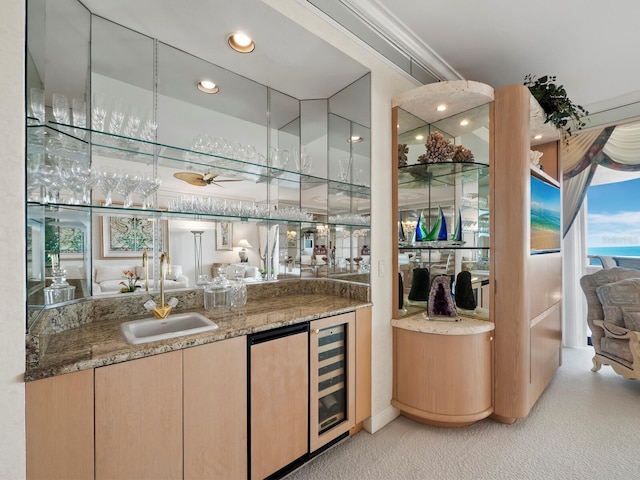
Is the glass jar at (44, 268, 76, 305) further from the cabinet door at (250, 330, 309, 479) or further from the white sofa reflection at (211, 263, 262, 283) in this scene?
the cabinet door at (250, 330, 309, 479)

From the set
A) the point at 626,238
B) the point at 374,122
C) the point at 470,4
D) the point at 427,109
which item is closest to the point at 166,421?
the point at 374,122

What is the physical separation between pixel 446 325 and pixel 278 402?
4.38ft

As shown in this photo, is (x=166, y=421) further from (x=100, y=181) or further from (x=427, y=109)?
(x=427, y=109)

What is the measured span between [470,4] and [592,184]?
3320mm

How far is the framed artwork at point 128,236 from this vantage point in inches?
68.9

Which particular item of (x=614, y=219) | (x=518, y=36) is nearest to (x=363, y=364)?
(x=518, y=36)

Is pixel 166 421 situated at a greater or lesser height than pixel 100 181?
lesser

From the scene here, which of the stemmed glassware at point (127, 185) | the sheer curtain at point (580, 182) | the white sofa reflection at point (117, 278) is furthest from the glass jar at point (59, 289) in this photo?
the sheer curtain at point (580, 182)

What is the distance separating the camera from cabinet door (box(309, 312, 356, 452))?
6.03ft

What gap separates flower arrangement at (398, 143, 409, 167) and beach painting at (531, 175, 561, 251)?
3.52 feet

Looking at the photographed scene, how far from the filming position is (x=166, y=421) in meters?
1.29

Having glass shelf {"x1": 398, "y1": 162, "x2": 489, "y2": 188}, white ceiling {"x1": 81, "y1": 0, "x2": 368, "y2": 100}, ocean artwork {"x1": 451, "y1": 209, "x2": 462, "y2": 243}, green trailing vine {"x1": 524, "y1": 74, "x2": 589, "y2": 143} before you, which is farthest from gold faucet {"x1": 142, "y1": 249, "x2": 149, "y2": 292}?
green trailing vine {"x1": 524, "y1": 74, "x2": 589, "y2": 143}

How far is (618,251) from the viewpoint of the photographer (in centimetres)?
379

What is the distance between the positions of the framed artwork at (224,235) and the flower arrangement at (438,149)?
5.55 ft
